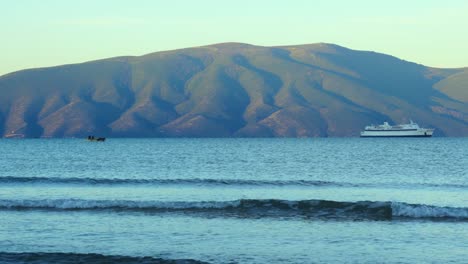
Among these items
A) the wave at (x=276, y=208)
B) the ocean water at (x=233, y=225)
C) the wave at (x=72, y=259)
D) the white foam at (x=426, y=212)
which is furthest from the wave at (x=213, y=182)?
the wave at (x=72, y=259)

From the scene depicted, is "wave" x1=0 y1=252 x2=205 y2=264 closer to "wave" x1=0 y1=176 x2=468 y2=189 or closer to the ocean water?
the ocean water

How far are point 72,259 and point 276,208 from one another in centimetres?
1765

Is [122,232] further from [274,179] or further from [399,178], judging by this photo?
[399,178]

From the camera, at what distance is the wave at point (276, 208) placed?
4022 cm

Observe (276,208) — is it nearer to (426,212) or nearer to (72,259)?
(426,212)

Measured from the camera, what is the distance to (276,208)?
43.4m

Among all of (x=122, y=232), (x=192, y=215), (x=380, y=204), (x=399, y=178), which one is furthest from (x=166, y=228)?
(x=399, y=178)

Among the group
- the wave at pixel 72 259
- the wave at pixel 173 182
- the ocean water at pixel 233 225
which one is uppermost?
the wave at pixel 173 182

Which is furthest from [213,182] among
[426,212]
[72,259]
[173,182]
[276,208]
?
[72,259]

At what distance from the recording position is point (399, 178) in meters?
77.4

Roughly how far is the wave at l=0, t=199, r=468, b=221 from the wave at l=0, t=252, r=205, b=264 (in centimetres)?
1315

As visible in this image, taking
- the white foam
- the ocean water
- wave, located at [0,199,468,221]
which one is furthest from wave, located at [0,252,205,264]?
the white foam

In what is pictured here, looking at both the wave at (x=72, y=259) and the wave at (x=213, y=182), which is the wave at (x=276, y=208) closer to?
the wave at (x=72, y=259)

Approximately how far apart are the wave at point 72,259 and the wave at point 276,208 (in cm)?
1315
